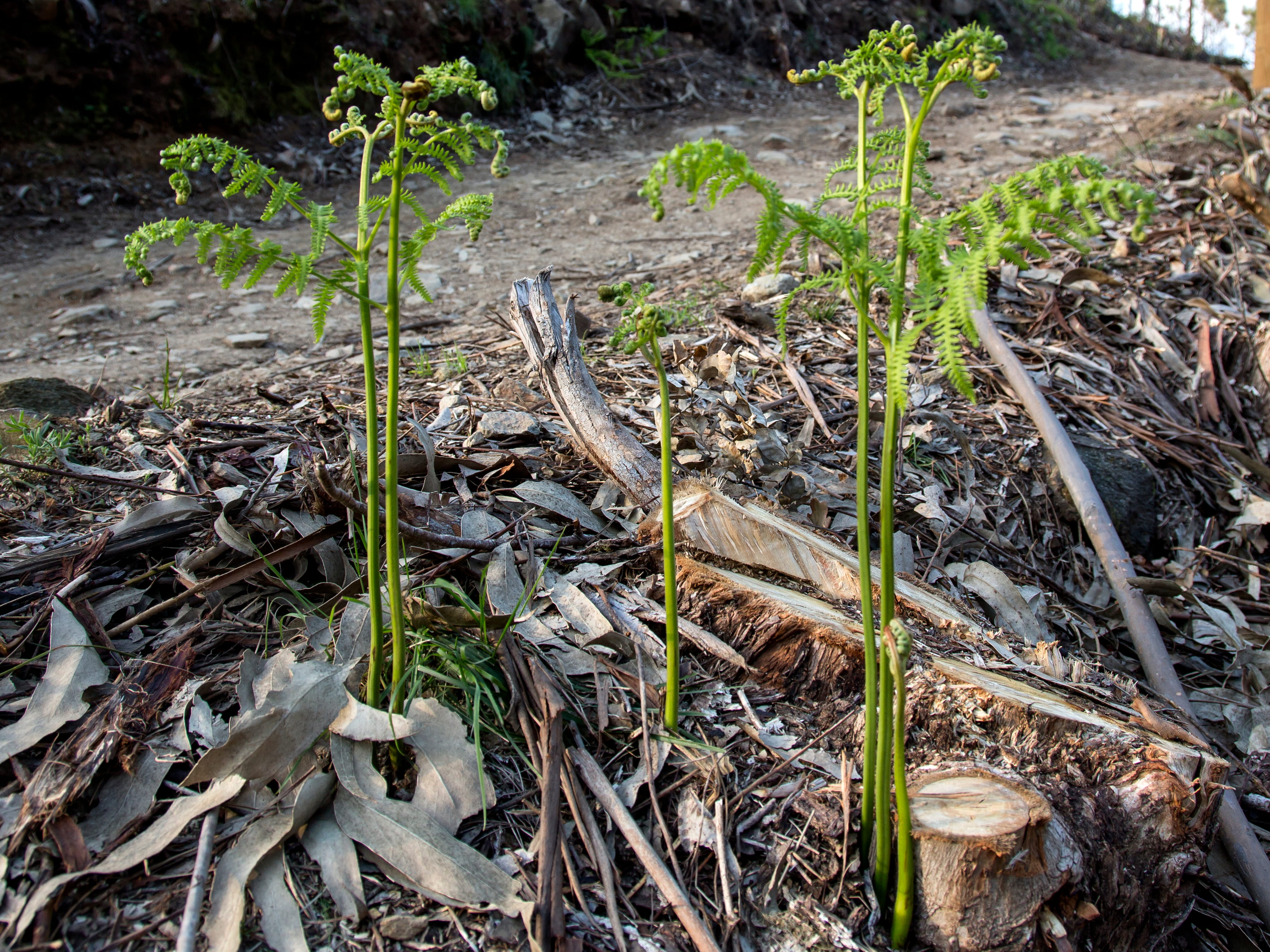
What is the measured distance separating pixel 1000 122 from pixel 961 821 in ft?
29.9

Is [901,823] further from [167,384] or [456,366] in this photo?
[167,384]

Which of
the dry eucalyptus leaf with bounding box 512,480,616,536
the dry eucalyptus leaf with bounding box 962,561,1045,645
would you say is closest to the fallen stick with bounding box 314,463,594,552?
the dry eucalyptus leaf with bounding box 512,480,616,536

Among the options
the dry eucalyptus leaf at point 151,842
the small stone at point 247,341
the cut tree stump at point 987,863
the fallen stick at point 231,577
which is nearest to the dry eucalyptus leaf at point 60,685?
the fallen stick at point 231,577

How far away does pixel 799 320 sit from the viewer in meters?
3.99

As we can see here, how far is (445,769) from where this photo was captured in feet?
5.32

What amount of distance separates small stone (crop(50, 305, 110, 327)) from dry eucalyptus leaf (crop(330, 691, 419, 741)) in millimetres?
4480

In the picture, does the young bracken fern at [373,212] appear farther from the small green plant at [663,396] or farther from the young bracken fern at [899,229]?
the young bracken fern at [899,229]

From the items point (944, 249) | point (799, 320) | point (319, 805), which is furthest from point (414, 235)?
point (799, 320)

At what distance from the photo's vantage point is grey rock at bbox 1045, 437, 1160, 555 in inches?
135

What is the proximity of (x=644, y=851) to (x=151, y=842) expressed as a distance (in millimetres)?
919

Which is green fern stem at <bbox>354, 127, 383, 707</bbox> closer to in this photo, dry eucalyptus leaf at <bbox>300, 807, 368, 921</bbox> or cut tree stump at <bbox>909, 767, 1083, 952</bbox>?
dry eucalyptus leaf at <bbox>300, 807, 368, 921</bbox>

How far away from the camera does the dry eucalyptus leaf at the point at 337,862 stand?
1459mm

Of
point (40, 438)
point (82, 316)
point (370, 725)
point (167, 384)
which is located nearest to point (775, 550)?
point (370, 725)

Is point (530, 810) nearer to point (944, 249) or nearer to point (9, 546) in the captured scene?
point (944, 249)
